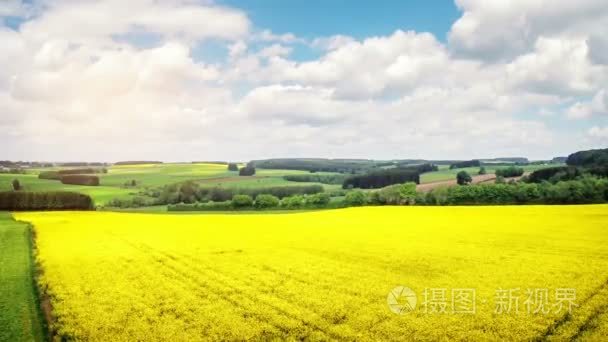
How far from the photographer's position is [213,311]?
1364cm

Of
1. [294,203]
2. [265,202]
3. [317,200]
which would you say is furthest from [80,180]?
[317,200]

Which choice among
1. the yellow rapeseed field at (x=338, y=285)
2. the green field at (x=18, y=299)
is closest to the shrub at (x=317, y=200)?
the yellow rapeseed field at (x=338, y=285)

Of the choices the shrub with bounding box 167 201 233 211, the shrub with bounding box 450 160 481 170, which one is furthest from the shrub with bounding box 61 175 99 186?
the shrub with bounding box 450 160 481 170

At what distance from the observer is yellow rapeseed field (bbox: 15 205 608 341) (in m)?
11.9

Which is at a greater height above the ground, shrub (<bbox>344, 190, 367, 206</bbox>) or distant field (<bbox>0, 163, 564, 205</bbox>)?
distant field (<bbox>0, 163, 564, 205</bbox>)

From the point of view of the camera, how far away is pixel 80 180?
100500 millimetres

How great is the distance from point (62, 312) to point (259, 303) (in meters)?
6.62

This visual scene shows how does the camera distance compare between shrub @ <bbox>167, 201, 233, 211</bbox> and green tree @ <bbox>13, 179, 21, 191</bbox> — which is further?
shrub @ <bbox>167, 201, 233, 211</bbox>

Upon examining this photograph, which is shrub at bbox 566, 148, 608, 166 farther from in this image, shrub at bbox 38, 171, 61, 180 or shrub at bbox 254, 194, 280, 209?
shrub at bbox 38, 171, 61, 180

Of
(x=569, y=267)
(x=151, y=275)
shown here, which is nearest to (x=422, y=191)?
(x=569, y=267)

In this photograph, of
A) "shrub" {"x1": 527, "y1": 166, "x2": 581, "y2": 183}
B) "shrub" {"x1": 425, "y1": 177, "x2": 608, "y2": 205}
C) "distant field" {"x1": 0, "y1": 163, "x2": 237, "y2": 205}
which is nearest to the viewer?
"shrub" {"x1": 425, "y1": 177, "x2": 608, "y2": 205}

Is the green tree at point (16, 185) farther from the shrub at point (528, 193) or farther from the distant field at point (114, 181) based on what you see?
the shrub at point (528, 193)

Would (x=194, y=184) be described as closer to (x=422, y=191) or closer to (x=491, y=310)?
(x=422, y=191)
